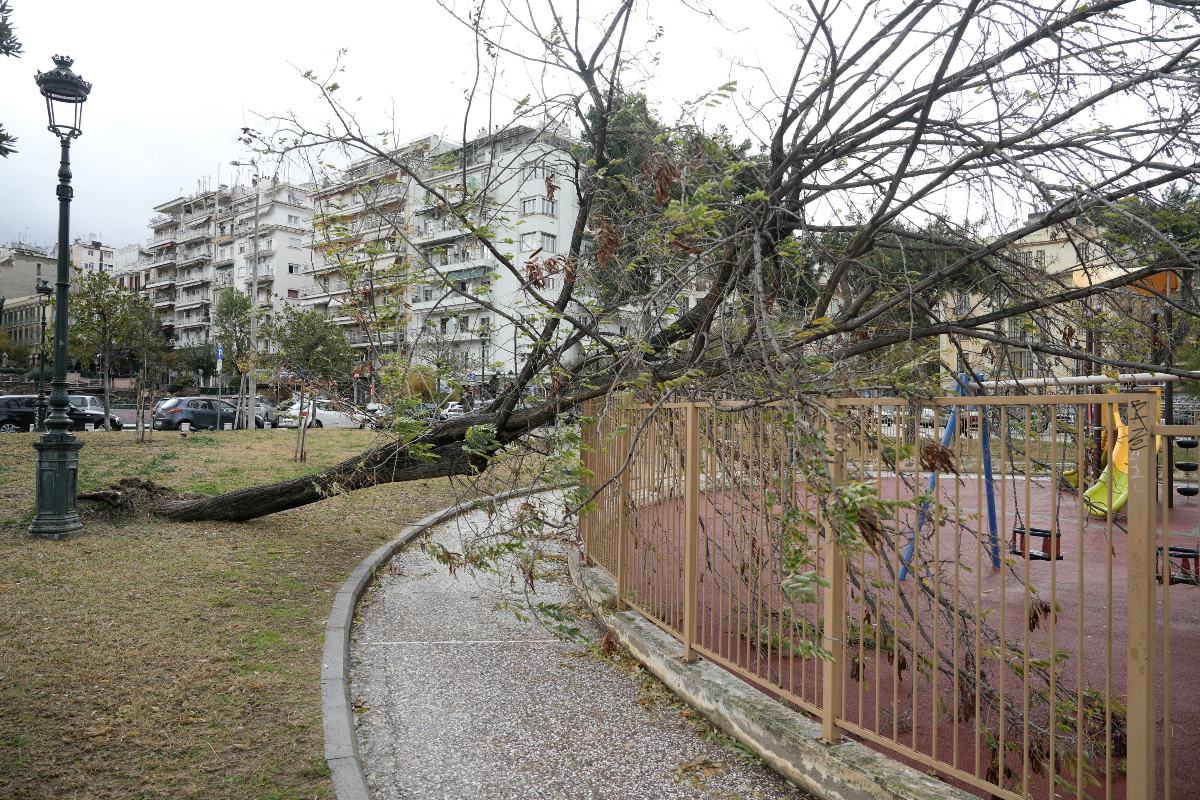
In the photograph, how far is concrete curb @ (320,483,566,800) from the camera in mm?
3541

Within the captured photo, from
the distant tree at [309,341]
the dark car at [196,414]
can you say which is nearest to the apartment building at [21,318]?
the dark car at [196,414]

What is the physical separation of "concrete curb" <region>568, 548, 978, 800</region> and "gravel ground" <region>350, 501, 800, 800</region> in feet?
0.40

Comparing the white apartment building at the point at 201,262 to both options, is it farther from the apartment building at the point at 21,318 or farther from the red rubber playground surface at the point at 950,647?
the red rubber playground surface at the point at 950,647

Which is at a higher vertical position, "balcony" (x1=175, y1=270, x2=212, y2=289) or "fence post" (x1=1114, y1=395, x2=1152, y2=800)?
"balcony" (x1=175, y1=270, x2=212, y2=289)

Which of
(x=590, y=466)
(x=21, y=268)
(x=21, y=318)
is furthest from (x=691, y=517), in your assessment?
(x=21, y=268)

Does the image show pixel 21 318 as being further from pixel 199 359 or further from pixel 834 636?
pixel 834 636

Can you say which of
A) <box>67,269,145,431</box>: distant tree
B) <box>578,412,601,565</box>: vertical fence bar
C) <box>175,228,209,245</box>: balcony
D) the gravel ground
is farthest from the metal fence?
<box>175,228,209,245</box>: balcony

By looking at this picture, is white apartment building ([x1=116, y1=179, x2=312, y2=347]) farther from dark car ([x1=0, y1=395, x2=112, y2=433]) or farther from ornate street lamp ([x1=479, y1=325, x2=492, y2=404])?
ornate street lamp ([x1=479, y1=325, x2=492, y2=404])

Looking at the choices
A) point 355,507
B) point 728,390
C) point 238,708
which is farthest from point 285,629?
point 355,507

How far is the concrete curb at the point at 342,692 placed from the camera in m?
3.54

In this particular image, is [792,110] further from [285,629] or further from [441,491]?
[441,491]

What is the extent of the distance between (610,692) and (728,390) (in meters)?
2.12

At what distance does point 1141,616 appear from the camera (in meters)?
2.34

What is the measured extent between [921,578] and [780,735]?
1.03 m
